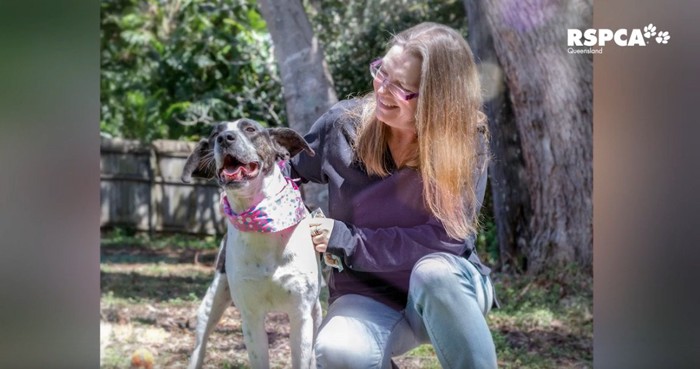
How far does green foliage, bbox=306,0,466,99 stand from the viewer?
349 centimetres

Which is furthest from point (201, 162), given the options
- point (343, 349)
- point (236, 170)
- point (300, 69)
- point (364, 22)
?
point (364, 22)

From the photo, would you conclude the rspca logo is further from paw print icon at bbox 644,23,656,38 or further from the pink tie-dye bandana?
the pink tie-dye bandana

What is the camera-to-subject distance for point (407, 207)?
217 cm

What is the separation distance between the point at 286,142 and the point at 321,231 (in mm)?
230

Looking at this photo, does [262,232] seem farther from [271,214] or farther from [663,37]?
[663,37]

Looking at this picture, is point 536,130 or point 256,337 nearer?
point 256,337

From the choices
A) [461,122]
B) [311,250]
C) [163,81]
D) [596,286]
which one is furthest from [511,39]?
[163,81]

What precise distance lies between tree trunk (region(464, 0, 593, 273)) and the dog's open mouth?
1783 millimetres

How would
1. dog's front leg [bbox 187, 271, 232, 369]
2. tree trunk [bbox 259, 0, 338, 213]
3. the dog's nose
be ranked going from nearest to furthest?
the dog's nose → dog's front leg [bbox 187, 271, 232, 369] → tree trunk [bbox 259, 0, 338, 213]

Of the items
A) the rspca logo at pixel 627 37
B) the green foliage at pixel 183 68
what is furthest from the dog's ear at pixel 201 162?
the green foliage at pixel 183 68

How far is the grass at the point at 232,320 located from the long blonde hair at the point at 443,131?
1.77ft

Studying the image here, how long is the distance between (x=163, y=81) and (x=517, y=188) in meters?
2.44

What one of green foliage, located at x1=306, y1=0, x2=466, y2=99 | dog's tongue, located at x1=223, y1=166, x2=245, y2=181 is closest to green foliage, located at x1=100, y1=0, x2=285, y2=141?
green foliage, located at x1=306, y1=0, x2=466, y2=99

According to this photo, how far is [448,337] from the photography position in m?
2.03
